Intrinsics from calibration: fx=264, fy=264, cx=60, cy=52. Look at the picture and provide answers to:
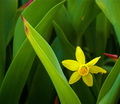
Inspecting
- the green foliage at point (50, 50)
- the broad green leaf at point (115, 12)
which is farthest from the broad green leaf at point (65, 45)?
the broad green leaf at point (115, 12)

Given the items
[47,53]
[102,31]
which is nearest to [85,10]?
[102,31]

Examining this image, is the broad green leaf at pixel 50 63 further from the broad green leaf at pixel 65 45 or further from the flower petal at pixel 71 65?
the broad green leaf at pixel 65 45

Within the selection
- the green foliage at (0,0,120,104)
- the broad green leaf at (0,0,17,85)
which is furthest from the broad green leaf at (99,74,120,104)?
the broad green leaf at (0,0,17,85)

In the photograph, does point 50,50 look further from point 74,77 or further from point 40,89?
point 40,89

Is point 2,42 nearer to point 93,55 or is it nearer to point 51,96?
point 51,96

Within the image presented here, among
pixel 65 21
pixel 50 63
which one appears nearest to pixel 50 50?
pixel 50 63

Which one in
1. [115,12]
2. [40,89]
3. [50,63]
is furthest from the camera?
[40,89]

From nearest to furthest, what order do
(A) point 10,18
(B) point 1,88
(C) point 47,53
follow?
1. (C) point 47,53
2. (B) point 1,88
3. (A) point 10,18
